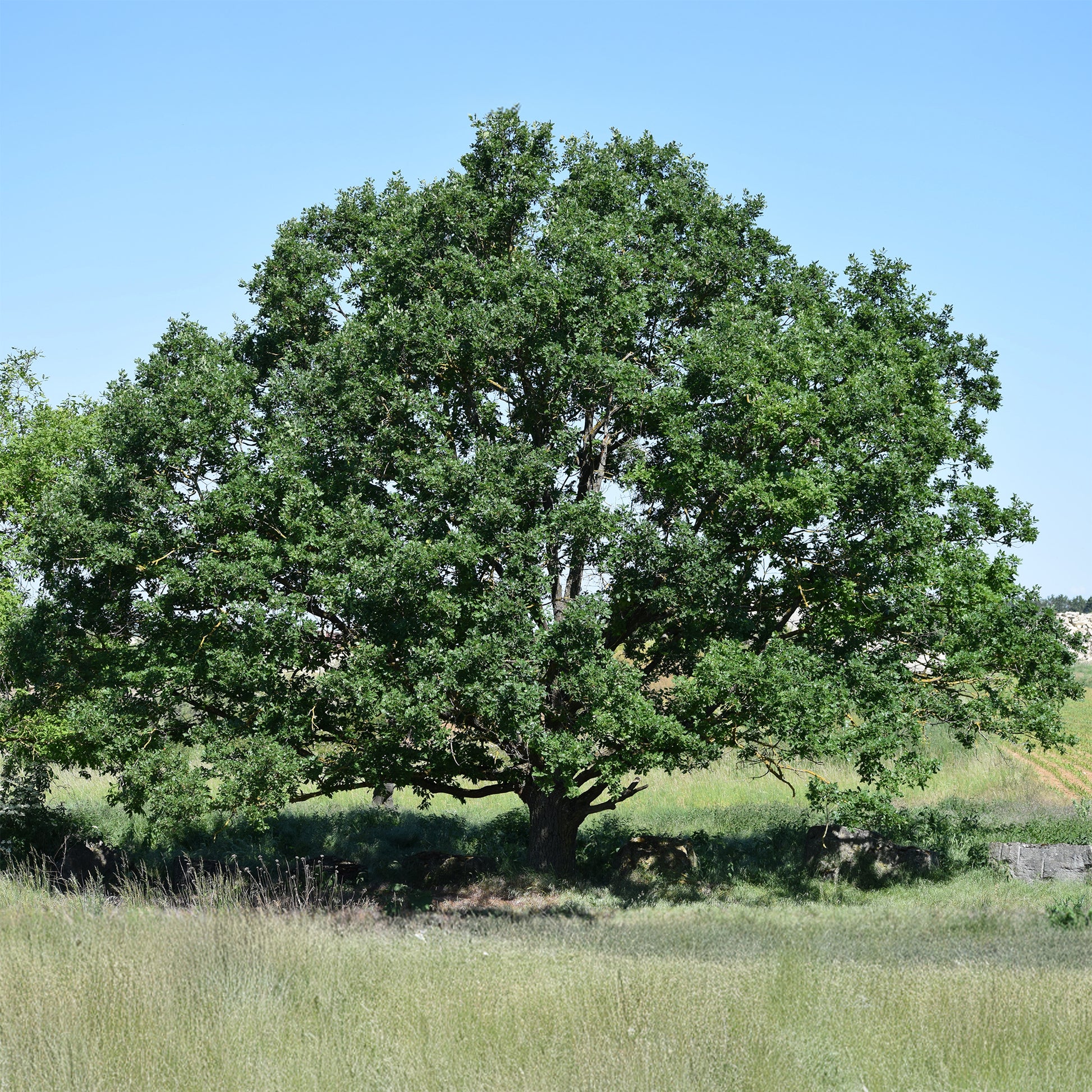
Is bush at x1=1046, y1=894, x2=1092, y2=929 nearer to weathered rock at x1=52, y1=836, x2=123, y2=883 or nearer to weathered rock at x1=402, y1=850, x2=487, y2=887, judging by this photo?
weathered rock at x1=402, y1=850, x2=487, y2=887

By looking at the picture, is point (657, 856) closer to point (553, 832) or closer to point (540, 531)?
point (553, 832)

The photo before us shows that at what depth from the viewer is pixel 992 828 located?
79.5 feet

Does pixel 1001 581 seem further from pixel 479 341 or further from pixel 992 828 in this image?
pixel 479 341

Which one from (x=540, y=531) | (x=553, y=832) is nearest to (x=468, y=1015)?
(x=540, y=531)

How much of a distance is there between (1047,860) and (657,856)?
8.02m

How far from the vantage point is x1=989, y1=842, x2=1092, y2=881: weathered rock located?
2053 cm

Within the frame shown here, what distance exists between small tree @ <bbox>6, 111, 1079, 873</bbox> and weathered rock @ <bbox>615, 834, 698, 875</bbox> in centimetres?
376

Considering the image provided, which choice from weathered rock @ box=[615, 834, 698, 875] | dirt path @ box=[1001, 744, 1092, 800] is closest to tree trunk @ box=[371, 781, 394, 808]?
weathered rock @ box=[615, 834, 698, 875]

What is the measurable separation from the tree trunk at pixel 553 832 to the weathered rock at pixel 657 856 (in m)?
1.33

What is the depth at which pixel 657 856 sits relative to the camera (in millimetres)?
23094

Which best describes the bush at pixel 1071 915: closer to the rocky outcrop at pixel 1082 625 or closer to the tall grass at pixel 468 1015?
the rocky outcrop at pixel 1082 625

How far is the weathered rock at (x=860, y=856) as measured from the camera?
2180 cm

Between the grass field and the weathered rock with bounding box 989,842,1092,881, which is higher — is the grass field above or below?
above

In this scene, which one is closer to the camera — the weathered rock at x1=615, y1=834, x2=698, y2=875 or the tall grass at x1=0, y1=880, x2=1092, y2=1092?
the tall grass at x1=0, y1=880, x2=1092, y2=1092
